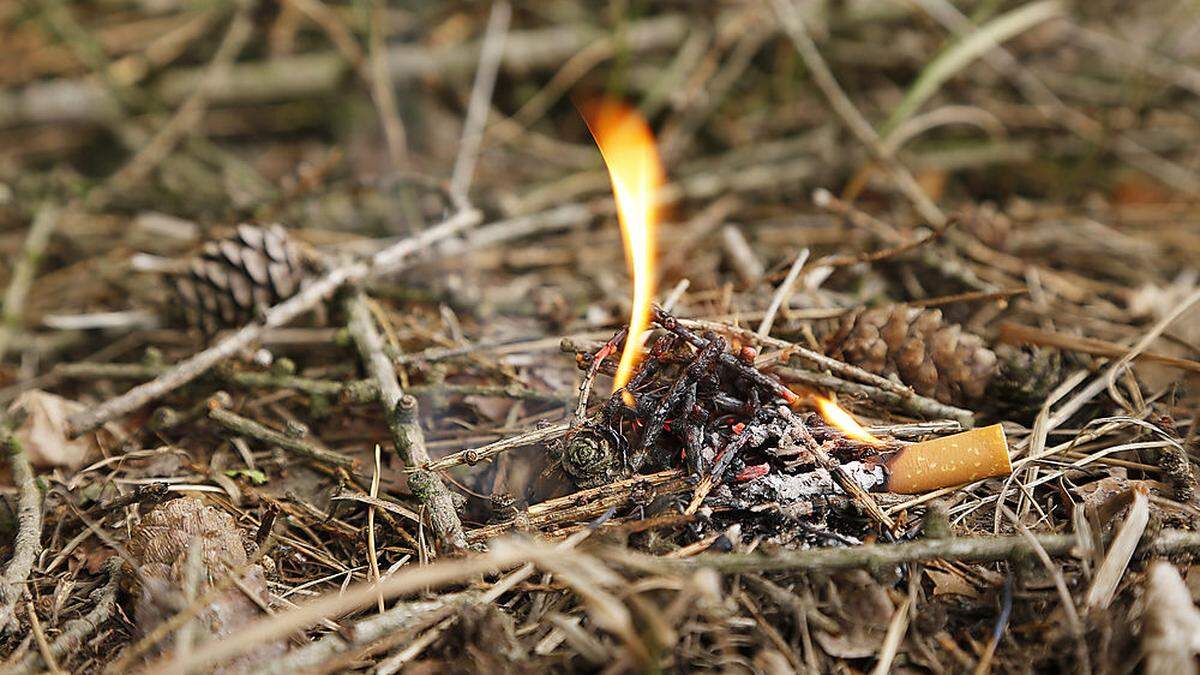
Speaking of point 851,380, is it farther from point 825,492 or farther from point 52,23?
point 52,23

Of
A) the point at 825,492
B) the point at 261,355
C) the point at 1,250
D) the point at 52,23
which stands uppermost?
the point at 52,23

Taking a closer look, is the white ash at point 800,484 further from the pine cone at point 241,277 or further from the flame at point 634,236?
the pine cone at point 241,277

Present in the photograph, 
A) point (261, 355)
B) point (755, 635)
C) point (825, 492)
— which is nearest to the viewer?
point (755, 635)

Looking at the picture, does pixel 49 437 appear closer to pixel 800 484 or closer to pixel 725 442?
pixel 725 442

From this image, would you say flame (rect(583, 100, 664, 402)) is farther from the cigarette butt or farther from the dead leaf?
the dead leaf

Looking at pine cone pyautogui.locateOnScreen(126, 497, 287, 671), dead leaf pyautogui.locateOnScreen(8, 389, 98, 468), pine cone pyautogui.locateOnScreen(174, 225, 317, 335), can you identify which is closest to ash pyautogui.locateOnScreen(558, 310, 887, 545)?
pine cone pyautogui.locateOnScreen(126, 497, 287, 671)

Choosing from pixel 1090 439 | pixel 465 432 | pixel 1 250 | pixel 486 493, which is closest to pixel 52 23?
pixel 1 250

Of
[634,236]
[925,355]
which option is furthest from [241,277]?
[925,355]

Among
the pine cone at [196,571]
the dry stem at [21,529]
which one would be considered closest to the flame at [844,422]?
the pine cone at [196,571]
